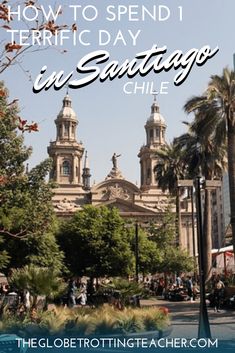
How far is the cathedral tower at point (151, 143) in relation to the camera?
310 ft

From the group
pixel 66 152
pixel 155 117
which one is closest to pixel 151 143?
pixel 155 117

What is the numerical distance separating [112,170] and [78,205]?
1060 centimetres

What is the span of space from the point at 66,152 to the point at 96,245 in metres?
58.5

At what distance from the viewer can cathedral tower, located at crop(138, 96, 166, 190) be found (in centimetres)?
9456

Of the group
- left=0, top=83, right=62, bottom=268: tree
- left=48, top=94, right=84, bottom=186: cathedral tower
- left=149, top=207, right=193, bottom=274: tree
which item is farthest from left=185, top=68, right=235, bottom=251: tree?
left=48, top=94, right=84, bottom=186: cathedral tower

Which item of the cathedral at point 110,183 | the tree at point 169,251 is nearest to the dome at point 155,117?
the cathedral at point 110,183

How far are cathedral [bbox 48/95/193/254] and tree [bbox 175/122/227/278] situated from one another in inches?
1989

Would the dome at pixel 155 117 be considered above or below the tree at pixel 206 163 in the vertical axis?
above

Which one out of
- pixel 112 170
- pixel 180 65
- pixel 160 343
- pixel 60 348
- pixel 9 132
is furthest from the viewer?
pixel 112 170

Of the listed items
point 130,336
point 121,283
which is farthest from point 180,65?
point 121,283

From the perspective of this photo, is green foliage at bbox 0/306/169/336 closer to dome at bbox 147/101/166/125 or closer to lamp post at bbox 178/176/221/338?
lamp post at bbox 178/176/221/338

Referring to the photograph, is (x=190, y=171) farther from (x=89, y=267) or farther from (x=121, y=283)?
(x=121, y=283)

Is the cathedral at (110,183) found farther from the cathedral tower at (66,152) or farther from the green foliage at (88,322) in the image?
the green foliage at (88,322)

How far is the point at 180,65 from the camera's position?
9.20 m
